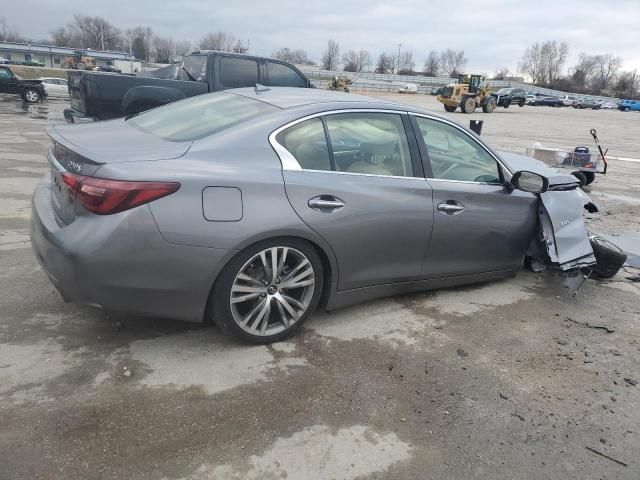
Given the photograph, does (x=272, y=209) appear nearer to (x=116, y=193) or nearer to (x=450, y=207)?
(x=116, y=193)

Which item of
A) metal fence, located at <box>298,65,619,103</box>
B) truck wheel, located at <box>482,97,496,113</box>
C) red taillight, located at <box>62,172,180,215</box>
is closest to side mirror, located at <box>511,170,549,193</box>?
red taillight, located at <box>62,172,180,215</box>

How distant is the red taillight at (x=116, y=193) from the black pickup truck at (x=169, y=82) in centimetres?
576

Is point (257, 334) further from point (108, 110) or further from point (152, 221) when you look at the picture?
point (108, 110)

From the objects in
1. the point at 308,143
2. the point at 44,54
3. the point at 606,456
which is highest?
the point at 44,54

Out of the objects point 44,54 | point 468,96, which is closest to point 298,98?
point 468,96

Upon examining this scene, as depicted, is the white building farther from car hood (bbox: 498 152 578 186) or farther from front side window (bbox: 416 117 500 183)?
→ front side window (bbox: 416 117 500 183)

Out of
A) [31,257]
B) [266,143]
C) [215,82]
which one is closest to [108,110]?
[215,82]

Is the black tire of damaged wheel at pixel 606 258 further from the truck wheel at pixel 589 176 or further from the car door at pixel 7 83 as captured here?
the car door at pixel 7 83

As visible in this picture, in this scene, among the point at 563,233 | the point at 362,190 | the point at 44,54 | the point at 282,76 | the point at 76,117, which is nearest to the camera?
the point at 362,190

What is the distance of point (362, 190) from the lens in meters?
3.42

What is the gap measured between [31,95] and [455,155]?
80.7ft

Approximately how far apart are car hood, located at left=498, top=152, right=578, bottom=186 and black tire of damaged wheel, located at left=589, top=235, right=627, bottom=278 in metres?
0.63

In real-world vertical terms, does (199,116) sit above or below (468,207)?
above

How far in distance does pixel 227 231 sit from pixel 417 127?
1.77 m
